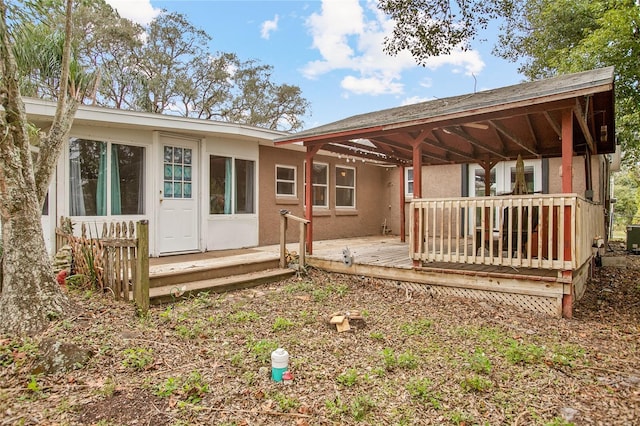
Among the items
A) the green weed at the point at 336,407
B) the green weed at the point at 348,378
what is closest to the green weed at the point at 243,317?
the green weed at the point at 348,378

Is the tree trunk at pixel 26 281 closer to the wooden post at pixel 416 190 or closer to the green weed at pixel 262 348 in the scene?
the green weed at pixel 262 348

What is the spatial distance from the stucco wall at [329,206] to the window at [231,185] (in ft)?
1.10

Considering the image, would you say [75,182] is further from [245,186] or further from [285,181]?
[285,181]

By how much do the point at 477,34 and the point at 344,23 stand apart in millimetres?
8739

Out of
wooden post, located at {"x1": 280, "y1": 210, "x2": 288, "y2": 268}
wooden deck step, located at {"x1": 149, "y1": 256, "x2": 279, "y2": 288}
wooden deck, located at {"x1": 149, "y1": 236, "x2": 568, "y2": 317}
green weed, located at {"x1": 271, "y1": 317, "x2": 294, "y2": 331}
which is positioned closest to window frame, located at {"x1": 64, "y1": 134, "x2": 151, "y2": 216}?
wooden deck, located at {"x1": 149, "y1": 236, "x2": 568, "y2": 317}

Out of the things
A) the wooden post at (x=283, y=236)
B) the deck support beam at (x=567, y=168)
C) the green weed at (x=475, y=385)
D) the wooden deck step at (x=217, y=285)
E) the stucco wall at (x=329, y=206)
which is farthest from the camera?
the stucco wall at (x=329, y=206)

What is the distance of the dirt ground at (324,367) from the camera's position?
2.57m

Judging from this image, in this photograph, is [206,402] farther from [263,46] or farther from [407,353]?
[263,46]

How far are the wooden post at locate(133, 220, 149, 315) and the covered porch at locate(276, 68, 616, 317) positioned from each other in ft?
10.6

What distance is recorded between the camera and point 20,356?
3092 mm

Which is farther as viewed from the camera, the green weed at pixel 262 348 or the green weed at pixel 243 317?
the green weed at pixel 243 317

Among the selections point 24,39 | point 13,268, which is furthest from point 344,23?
point 13,268

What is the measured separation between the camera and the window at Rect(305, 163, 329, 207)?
1041cm

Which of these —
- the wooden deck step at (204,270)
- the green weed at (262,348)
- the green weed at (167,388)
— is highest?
the wooden deck step at (204,270)
